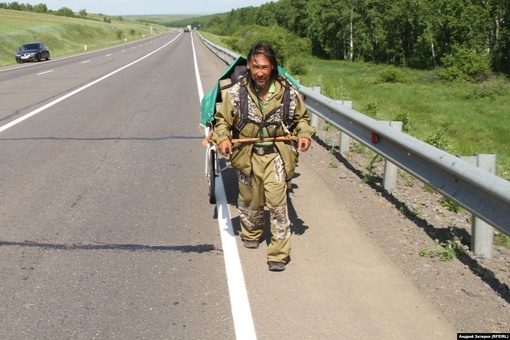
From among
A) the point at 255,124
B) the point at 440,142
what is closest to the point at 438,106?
the point at 440,142

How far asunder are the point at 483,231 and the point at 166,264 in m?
2.64

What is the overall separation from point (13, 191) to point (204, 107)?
8.88ft

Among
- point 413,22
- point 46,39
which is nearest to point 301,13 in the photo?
point 413,22

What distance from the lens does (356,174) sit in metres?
7.49

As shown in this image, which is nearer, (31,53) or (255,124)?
(255,124)

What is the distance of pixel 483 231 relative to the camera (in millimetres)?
4641

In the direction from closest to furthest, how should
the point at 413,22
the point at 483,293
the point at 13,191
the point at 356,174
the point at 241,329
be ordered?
the point at 241,329 → the point at 483,293 → the point at 13,191 → the point at 356,174 → the point at 413,22

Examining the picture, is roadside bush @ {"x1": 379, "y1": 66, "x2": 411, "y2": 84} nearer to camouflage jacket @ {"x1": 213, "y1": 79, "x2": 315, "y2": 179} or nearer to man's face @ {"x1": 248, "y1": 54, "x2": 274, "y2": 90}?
camouflage jacket @ {"x1": 213, "y1": 79, "x2": 315, "y2": 179}

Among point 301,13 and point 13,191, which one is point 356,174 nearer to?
point 13,191

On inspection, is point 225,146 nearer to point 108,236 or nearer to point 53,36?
point 108,236

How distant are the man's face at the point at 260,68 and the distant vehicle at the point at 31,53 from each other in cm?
3652

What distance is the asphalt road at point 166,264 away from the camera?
3.69 m

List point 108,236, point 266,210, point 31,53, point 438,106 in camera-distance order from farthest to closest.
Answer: point 31,53 → point 438,106 → point 266,210 → point 108,236

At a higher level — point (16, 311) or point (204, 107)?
point (204, 107)
